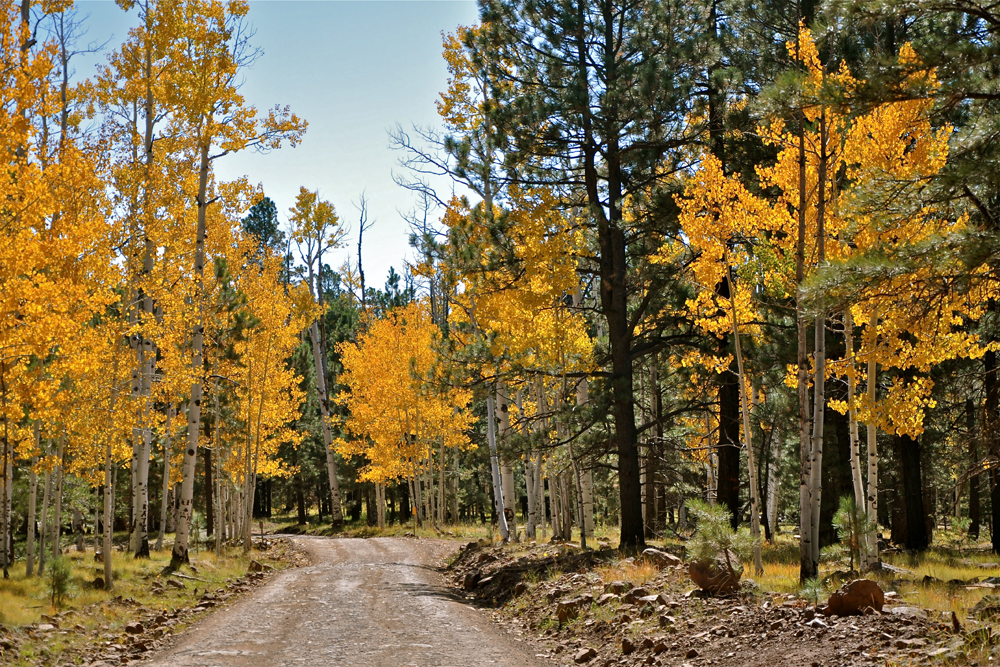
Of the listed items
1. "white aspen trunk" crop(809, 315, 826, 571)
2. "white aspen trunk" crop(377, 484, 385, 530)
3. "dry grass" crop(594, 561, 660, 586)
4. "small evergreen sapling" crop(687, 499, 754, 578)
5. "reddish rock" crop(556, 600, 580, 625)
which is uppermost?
"white aspen trunk" crop(809, 315, 826, 571)

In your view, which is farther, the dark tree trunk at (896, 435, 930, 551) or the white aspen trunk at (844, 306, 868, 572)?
the dark tree trunk at (896, 435, 930, 551)

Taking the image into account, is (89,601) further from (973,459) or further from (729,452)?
(973,459)

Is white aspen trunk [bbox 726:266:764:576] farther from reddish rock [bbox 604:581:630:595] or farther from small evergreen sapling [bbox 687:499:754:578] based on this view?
reddish rock [bbox 604:581:630:595]

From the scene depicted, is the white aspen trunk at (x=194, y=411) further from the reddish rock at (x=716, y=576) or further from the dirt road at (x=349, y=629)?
the reddish rock at (x=716, y=576)

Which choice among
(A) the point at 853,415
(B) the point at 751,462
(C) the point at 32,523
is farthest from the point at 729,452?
(C) the point at 32,523

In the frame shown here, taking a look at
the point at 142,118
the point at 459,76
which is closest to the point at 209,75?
the point at 142,118

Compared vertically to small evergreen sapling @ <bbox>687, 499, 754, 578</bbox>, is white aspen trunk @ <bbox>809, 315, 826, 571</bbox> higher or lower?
higher

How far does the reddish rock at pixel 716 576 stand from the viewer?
27.7 ft

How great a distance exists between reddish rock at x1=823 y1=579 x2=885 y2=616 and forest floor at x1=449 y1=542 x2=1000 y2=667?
111 mm

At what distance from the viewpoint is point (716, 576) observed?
8.50 meters

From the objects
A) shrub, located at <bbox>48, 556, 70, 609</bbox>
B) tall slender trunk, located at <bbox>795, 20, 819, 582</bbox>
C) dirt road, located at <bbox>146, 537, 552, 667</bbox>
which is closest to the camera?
dirt road, located at <bbox>146, 537, 552, 667</bbox>

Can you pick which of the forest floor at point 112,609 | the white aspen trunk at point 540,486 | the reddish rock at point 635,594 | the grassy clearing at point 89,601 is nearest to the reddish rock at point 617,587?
the reddish rock at point 635,594

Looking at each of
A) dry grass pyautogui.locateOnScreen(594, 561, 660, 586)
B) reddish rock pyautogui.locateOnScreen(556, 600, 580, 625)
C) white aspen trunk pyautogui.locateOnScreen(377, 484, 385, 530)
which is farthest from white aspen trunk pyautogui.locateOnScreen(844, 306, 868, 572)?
white aspen trunk pyautogui.locateOnScreen(377, 484, 385, 530)

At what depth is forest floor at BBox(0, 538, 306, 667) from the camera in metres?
8.46
